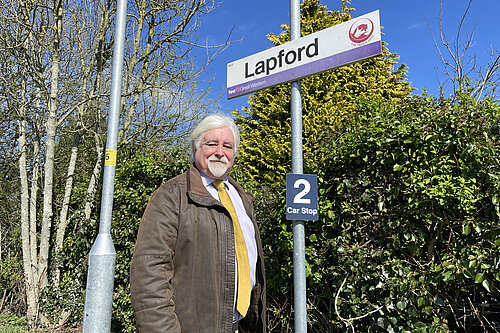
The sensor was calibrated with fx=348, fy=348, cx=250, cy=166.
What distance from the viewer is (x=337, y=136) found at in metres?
3.03

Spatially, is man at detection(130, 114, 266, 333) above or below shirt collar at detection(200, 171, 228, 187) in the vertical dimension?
below

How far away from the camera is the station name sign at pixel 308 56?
2129mm

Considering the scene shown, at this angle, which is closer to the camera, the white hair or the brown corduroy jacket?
the brown corduroy jacket

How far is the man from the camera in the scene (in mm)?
1481

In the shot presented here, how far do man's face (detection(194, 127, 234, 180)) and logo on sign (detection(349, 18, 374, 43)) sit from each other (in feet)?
3.24

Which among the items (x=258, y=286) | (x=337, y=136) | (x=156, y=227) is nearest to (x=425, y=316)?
(x=258, y=286)

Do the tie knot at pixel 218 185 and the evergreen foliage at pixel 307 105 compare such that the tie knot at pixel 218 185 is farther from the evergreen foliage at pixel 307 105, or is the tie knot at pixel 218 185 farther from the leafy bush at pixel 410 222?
the evergreen foliage at pixel 307 105

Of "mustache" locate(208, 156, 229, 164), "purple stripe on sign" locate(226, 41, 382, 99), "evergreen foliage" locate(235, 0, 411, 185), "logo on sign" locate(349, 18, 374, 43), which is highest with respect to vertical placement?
"evergreen foliage" locate(235, 0, 411, 185)

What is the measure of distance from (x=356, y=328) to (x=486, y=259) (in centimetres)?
105

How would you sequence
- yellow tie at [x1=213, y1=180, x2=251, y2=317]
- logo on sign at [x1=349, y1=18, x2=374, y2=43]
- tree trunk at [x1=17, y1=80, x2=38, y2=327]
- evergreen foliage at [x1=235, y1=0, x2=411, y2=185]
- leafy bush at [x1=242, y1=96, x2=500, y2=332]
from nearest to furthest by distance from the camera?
yellow tie at [x1=213, y1=180, x2=251, y2=317]
logo on sign at [x1=349, y1=18, x2=374, y2=43]
leafy bush at [x1=242, y1=96, x2=500, y2=332]
tree trunk at [x1=17, y1=80, x2=38, y2=327]
evergreen foliage at [x1=235, y1=0, x2=411, y2=185]

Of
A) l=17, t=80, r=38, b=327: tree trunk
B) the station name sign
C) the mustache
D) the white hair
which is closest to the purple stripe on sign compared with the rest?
the station name sign

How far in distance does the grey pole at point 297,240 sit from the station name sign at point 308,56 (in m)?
Answer: 0.12

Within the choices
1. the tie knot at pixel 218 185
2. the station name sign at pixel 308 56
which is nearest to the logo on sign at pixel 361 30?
the station name sign at pixel 308 56

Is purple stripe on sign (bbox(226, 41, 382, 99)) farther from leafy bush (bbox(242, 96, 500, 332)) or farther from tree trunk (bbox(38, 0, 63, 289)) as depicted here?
tree trunk (bbox(38, 0, 63, 289))
